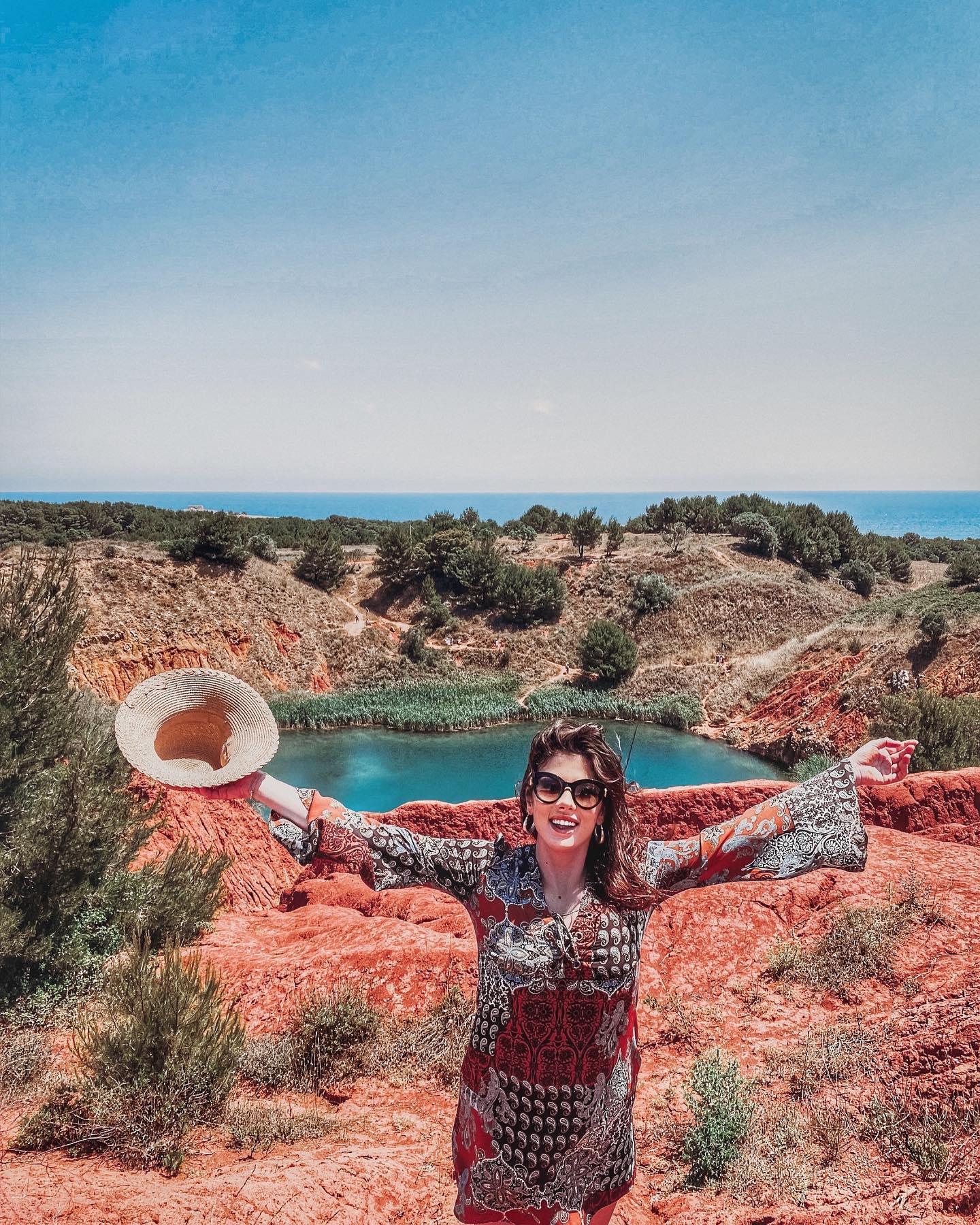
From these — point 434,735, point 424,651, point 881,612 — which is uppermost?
point 881,612

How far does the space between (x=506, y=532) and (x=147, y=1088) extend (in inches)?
1485

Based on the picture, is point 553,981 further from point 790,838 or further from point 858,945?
point 858,945

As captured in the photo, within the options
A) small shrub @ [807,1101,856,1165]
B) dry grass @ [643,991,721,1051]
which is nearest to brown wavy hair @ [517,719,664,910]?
small shrub @ [807,1101,856,1165]

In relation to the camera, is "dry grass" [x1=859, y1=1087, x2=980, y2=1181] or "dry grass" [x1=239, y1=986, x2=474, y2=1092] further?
"dry grass" [x1=239, y1=986, x2=474, y2=1092]

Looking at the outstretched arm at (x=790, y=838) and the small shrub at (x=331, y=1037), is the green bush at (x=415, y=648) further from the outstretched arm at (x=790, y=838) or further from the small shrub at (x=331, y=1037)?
the outstretched arm at (x=790, y=838)

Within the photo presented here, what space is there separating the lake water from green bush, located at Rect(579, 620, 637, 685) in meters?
2.80

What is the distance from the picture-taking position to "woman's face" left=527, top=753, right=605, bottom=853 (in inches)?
71.0

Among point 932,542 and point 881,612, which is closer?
point 881,612

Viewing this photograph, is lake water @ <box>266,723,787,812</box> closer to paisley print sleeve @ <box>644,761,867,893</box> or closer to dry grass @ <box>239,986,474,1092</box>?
dry grass @ <box>239,986,474,1092</box>

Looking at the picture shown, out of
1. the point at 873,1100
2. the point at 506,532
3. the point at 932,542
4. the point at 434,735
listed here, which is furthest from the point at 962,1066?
the point at 932,542

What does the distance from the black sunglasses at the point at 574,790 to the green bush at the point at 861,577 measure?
3556 cm

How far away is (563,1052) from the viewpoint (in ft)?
5.96

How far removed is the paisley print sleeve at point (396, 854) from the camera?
199cm

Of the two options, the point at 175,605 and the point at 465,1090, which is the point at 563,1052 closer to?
the point at 465,1090
